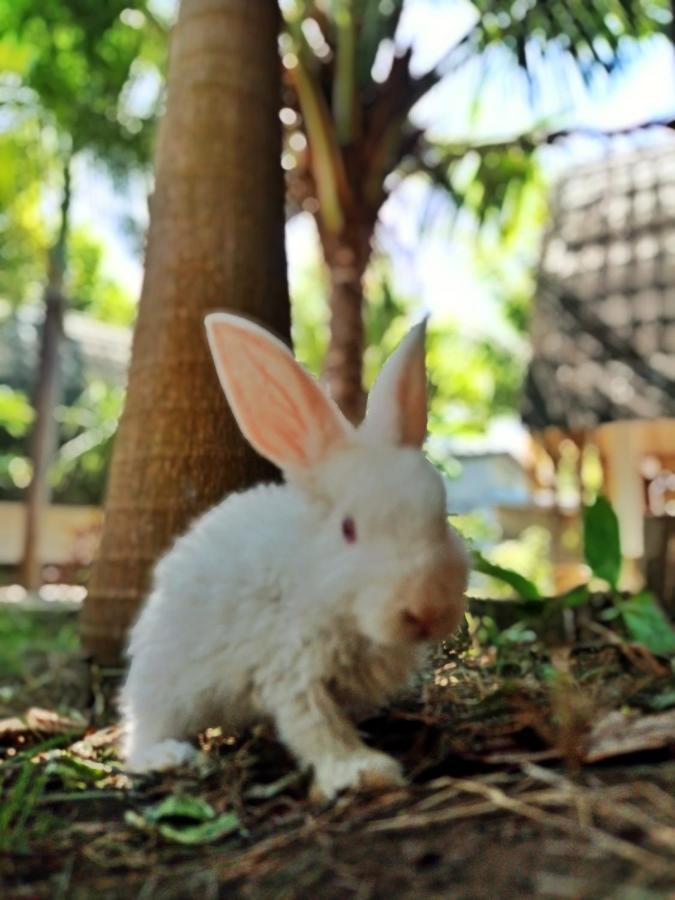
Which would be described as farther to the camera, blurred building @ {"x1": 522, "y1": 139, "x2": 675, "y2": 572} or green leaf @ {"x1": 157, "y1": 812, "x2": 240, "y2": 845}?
blurred building @ {"x1": 522, "y1": 139, "x2": 675, "y2": 572}

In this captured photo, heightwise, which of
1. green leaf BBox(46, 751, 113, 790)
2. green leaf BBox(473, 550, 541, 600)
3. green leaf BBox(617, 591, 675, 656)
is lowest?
green leaf BBox(46, 751, 113, 790)

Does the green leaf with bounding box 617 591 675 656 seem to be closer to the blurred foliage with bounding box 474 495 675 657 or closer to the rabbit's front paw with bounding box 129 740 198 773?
the blurred foliage with bounding box 474 495 675 657

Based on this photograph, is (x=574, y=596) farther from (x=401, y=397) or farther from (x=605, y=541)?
(x=401, y=397)

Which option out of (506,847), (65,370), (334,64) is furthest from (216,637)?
(65,370)

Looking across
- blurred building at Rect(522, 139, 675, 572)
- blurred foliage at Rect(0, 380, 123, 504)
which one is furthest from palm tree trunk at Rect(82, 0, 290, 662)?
blurred foliage at Rect(0, 380, 123, 504)

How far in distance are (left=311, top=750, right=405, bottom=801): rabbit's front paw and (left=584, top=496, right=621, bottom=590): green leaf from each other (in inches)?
A: 54.5

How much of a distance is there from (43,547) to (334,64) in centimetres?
795

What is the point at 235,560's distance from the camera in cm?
177

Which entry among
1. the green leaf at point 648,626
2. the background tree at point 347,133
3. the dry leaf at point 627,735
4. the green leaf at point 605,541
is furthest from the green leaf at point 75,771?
the background tree at point 347,133

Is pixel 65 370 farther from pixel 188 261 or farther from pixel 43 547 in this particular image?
pixel 188 261

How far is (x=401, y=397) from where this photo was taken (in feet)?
5.46

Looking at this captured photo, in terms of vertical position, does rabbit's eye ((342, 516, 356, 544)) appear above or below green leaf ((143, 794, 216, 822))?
above

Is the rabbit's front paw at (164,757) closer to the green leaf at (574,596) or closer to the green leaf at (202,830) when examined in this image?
the green leaf at (202,830)

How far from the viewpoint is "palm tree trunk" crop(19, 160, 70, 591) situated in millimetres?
8773
